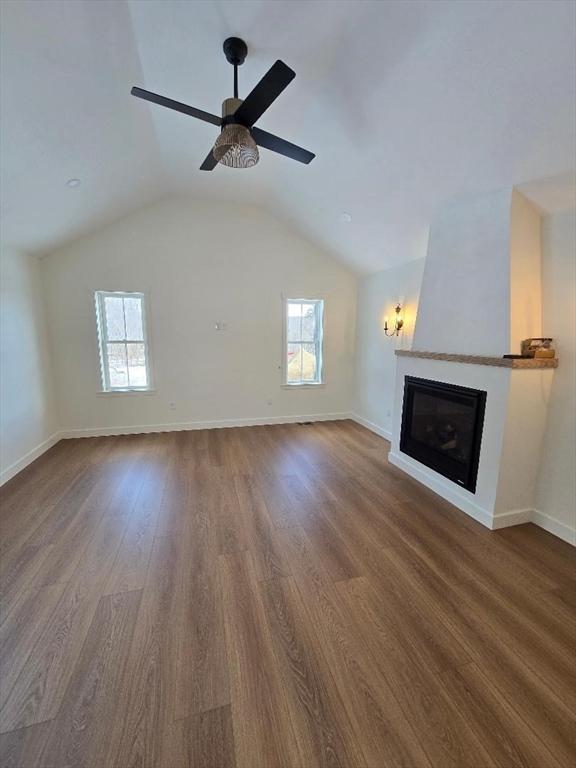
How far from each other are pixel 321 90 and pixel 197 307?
3152 mm

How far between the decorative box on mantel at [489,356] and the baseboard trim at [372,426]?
4.93ft

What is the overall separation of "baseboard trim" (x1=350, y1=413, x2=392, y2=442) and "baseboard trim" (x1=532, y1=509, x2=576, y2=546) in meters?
2.10

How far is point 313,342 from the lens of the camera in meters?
5.64

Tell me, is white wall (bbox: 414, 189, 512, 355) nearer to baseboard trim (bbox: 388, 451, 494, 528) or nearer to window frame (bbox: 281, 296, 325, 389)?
baseboard trim (bbox: 388, 451, 494, 528)

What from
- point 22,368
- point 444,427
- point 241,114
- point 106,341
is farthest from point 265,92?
point 106,341

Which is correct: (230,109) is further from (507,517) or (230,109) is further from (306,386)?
(306,386)

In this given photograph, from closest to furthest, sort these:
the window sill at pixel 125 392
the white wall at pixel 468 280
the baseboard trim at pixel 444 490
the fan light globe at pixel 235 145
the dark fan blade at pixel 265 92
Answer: the dark fan blade at pixel 265 92 → the fan light globe at pixel 235 145 → the white wall at pixel 468 280 → the baseboard trim at pixel 444 490 → the window sill at pixel 125 392

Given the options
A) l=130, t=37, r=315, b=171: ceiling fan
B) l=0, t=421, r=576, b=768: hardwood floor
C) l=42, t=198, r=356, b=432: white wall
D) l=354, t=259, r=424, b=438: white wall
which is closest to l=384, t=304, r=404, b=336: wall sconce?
l=354, t=259, r=424, b=438: white wall

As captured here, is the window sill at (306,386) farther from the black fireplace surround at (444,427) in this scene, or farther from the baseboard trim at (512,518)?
the baseboard trim at (512,518)

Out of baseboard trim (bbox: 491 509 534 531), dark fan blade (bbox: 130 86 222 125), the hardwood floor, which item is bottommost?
the hardwood floor

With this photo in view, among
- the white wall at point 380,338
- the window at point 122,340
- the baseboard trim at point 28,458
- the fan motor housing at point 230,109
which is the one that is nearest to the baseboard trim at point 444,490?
the white wall at point 380,338

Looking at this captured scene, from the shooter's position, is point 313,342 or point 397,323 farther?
point 313,342

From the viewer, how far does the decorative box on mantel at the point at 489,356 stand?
2553mm

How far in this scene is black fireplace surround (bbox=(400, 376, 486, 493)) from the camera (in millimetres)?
2834
